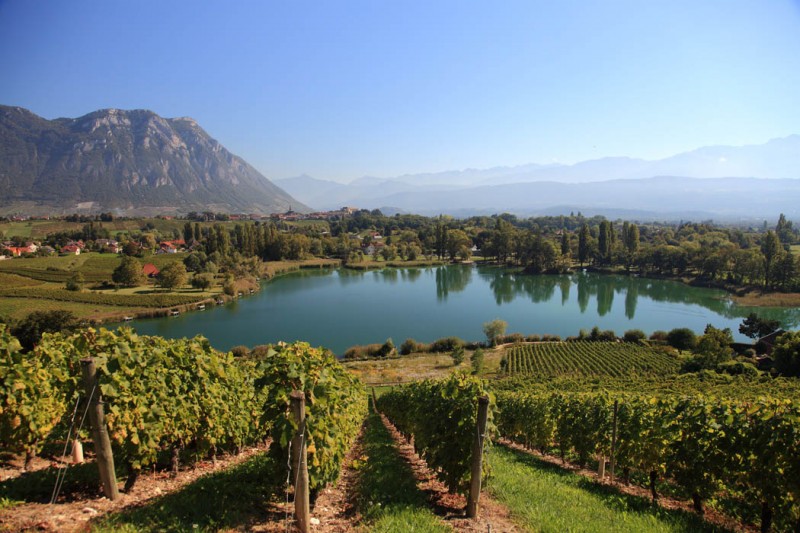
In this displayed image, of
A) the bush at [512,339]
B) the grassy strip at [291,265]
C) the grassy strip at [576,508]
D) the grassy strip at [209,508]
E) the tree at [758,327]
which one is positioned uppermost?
the grassy strip at [209,508]

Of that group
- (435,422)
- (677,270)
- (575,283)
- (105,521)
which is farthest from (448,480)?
(677,270)

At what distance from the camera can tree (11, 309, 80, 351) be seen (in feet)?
104

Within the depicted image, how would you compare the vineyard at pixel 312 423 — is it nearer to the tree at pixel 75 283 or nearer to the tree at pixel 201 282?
the tree at pixel 75 283

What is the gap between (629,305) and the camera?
5919 cm

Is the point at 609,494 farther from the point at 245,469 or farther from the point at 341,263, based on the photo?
the point at 341,263

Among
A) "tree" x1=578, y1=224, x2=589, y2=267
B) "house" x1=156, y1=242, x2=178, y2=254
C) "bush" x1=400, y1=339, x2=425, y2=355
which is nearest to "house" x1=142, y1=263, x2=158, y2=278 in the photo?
"house" x1=156, y1=242, x2=178, y2=254

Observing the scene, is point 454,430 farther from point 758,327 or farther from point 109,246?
point 109,246

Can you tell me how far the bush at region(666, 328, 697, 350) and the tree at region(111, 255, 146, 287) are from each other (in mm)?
69818

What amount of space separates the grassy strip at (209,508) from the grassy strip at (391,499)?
1.24m

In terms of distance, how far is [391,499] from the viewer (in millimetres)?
5250

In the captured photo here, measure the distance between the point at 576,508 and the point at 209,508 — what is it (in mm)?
4713

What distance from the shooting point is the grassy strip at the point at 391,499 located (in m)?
4.48

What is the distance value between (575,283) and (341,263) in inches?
2151

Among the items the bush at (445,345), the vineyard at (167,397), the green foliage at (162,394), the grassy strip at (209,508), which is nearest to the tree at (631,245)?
the bush at (445,345)
